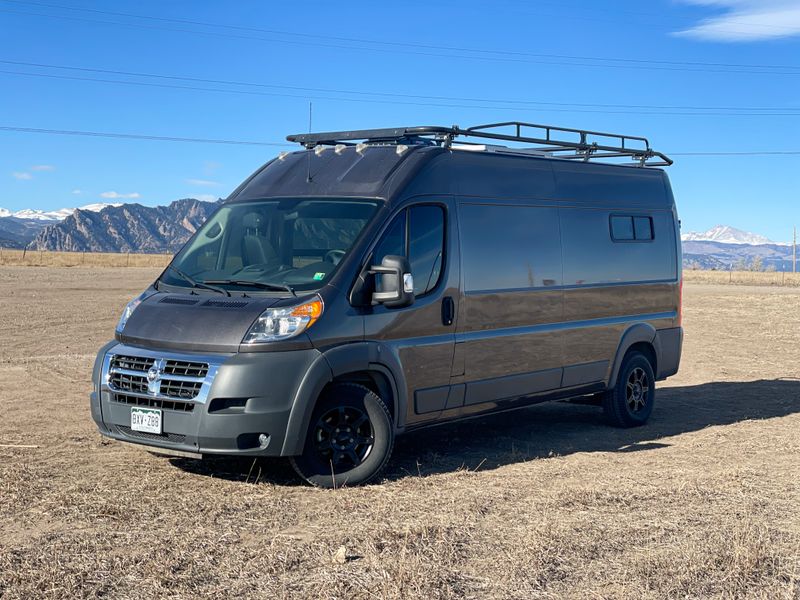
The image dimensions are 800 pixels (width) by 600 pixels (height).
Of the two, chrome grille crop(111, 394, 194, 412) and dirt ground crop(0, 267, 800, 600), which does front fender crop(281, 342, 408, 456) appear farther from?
chrome grille crop(111, 394, 194, 412)

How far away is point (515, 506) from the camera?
7062 millimetres

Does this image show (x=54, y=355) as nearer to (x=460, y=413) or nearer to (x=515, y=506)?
(x=460, y=413)

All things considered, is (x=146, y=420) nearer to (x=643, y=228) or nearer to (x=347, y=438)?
(x=347, y=438)

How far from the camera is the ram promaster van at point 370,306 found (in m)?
7.32

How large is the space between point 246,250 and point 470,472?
2511 mm

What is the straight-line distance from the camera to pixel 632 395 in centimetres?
1110

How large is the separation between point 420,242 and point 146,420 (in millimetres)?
2539

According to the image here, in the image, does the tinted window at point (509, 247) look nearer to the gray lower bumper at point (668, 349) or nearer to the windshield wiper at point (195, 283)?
the windshield wiper at point (195, 283)

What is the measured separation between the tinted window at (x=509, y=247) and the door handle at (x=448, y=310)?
237mm

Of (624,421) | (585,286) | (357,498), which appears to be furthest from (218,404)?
(624,421)

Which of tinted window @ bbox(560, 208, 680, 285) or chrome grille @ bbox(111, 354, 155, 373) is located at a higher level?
tinted window @ bbox(560, 208, 680, 285)

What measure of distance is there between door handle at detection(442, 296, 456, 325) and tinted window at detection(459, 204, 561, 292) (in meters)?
0.24

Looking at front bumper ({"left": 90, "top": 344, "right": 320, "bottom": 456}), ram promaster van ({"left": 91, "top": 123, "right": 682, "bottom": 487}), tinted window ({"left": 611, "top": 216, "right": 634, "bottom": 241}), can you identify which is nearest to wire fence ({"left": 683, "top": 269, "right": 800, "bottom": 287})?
tinted window ({"left": 611, "top": 216, "right": 634, "bottom": 241})

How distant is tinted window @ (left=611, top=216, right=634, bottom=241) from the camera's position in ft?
35.0
